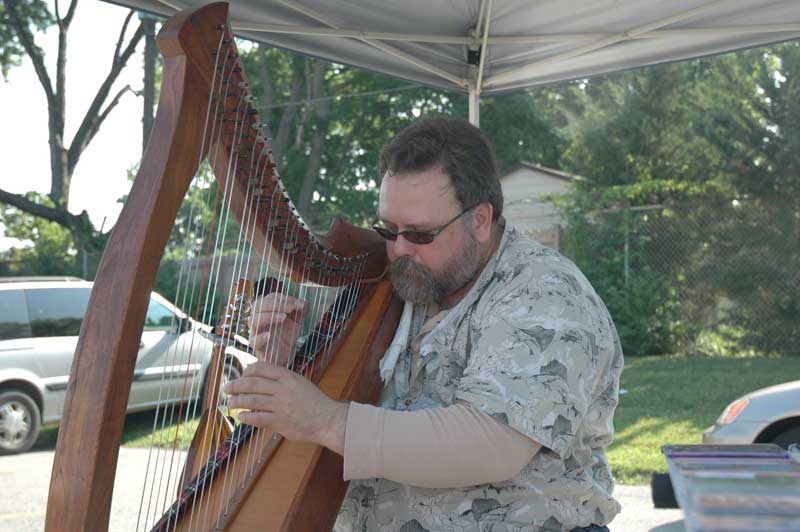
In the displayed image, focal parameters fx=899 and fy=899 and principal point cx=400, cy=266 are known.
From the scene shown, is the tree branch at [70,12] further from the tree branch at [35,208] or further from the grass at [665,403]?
the grass at [665,403]

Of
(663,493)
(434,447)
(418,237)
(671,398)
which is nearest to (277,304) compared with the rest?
(418,237)

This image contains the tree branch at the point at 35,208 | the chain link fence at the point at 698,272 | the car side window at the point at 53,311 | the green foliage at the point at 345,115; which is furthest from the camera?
the green foliage at the point at 345,115

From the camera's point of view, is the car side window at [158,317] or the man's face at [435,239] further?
the car side window at [158,317]

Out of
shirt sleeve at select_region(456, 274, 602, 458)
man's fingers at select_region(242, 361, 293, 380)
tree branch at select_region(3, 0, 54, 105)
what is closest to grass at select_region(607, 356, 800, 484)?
shirt sleeve at select_region(456, 274, 602, 458)

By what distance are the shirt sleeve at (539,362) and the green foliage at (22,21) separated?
14.8 meters

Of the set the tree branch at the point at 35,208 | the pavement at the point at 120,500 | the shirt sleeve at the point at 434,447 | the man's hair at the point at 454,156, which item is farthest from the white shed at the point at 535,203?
the shirt sleeve at the point at 434,447

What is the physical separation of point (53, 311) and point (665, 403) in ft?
19.6

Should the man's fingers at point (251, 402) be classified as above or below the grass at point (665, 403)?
above

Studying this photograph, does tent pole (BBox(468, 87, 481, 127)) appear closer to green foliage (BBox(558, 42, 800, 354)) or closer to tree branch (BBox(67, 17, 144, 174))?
green foliage (BBox(558, 42, 800, 354))

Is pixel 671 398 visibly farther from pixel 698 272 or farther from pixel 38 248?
pixel 38 248

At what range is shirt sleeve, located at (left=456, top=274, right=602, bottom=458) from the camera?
1.63 metres

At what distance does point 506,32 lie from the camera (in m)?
4.30

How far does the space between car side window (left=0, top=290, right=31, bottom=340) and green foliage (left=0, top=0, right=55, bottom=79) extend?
792 centimetres

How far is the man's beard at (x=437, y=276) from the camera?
208cm
